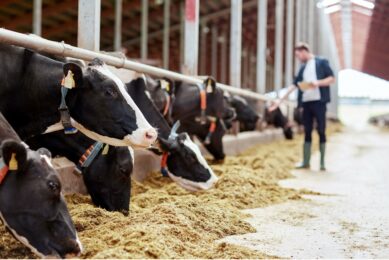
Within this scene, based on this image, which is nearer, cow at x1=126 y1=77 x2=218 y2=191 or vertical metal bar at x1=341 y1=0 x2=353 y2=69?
cow at x1=126 y1=77 x2=218 y2=191

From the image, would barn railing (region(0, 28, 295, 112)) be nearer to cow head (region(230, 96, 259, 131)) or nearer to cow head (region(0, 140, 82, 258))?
cow head (region(0, 140, 82, 258))

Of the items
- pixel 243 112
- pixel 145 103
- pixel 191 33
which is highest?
pixel 191 33

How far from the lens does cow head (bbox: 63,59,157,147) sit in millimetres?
3279

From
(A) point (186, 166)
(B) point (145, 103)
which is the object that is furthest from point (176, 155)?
(B) point (145, 103)

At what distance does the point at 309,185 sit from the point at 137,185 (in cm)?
190

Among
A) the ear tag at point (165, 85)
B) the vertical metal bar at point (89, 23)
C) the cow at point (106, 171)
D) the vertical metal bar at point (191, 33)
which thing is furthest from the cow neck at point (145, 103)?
the vertical metal bar at point (191, 33)

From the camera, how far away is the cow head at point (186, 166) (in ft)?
15.6

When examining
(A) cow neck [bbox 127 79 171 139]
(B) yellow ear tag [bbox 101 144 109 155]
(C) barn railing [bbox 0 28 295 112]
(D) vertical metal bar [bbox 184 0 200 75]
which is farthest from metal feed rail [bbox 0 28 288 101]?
(D) vertical metal bar [bbox 184 0 200 75]

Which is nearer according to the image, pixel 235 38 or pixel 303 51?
pixel 303 51

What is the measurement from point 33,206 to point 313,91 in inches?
229

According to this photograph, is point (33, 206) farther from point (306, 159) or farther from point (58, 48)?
point (306, 159)

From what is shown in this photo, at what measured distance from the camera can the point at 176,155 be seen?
15.7 ft

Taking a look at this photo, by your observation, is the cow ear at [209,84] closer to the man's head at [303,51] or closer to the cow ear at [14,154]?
the man's head at [303,51]

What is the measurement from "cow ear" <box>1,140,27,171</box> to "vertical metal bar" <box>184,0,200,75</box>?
477cm
